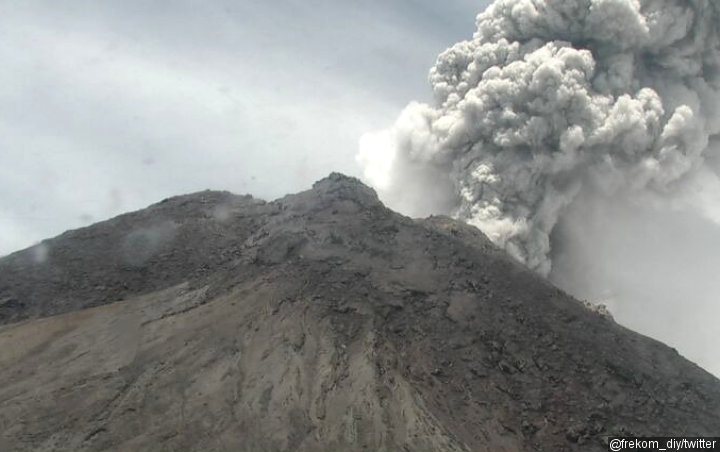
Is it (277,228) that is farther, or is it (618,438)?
(277,228)

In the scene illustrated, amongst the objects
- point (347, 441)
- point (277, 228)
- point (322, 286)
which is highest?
point (277, 228)

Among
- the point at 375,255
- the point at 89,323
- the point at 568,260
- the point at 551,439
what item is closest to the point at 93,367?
the point at 89,323

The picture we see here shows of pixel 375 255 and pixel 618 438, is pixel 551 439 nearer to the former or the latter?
pixel 618 438

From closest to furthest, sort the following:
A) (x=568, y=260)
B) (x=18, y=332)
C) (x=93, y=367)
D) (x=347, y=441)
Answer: (x=347, y=441) < (x=93, y=367) < (x=18, y=332) < (x=568, y=260)

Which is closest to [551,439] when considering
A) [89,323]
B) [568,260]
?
[89,323]

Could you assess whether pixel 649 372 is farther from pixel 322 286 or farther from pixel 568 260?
pixel 568 260

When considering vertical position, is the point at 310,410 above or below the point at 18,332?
below

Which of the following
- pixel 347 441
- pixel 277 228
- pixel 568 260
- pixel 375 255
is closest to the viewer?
pixel 347 441
